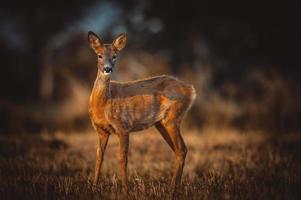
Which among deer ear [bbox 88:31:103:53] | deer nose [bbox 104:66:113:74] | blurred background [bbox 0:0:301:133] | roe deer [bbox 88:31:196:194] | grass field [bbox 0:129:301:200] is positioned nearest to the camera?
grass field [bbox 0:129:301:200]

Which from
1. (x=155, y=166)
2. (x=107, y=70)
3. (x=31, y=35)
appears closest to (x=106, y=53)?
(x=107, y=70)

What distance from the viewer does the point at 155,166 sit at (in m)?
10.8

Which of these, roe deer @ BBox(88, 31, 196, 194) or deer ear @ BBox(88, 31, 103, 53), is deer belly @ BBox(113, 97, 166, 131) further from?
deer ear @ BBox(88, 31, 103, 53)

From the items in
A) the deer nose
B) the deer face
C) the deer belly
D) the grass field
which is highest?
the deer face

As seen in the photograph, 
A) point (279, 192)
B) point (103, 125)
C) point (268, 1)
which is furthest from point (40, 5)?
point (279, 192)

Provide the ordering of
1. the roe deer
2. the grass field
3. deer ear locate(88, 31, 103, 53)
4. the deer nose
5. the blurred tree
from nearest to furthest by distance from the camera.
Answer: the grass field < the deer nose < the roe deer < deer ear locate(88, 31, 103, 53) < the blurred tree

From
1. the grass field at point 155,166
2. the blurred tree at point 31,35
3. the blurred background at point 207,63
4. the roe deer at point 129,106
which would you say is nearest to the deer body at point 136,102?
the roe deer at point 129,106

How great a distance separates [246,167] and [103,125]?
119 inches

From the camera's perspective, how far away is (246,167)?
1051cm

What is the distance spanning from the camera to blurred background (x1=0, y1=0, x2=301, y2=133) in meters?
17.4

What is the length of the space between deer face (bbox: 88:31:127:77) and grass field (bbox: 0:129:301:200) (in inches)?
64.5

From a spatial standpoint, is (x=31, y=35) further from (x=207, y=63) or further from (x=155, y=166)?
(x=155, y=166)

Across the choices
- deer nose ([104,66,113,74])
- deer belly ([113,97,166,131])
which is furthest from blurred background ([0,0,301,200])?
deer nose ([104,66,113,74])

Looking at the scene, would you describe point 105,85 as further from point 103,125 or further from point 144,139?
point 144,139
